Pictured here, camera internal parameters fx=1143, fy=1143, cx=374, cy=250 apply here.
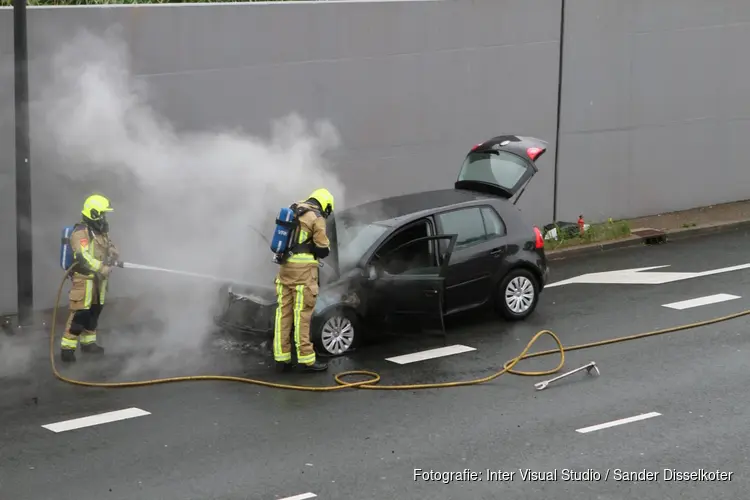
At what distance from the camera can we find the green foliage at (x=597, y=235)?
16.7 metres

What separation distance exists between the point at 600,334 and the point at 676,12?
26.3 feet

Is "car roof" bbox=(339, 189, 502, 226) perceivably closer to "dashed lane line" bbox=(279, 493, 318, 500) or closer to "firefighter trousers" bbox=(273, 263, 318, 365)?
"firefighter trousers" bbox=(273, 263, 318, 365)

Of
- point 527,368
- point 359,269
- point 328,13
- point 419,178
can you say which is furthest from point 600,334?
point 328,13

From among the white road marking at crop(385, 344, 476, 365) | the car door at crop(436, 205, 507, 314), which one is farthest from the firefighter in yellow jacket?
the car door at crop(436, 205, 507, 314)

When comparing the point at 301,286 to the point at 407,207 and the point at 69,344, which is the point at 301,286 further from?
the point at 69,344

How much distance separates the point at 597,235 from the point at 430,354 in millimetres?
6398

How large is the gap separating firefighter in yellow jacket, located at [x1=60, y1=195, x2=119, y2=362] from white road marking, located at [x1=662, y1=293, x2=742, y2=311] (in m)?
6.49

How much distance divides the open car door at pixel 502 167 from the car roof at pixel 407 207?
0.20 metres

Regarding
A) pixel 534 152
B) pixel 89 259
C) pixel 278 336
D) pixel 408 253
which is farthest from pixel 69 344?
pixel 534 152

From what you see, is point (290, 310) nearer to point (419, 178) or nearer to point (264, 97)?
point (264, 97)

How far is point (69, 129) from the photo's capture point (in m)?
13.1

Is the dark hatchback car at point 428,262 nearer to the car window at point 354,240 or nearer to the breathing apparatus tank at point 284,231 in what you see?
the car window at point 354,240

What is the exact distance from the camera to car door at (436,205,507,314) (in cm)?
1215

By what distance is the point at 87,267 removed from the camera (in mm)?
11180
